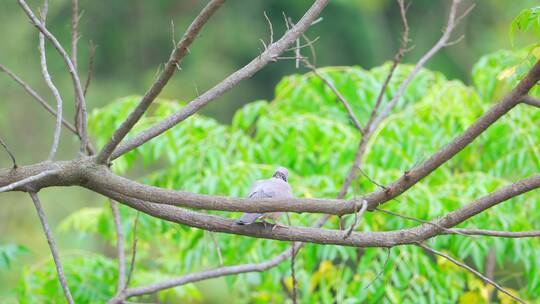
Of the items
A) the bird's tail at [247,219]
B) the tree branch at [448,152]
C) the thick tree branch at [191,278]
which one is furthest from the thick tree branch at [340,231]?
the thick tree branch at [191,278]

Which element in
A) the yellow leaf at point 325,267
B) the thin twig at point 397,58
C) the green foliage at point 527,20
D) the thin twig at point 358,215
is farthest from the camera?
the yellow leaf at point 325,267

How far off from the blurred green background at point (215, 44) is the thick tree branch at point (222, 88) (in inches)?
468

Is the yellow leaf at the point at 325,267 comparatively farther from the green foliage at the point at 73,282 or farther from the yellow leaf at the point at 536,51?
the yellow leaf at the point at 536,51

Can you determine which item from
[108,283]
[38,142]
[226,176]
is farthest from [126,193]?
[38,142]

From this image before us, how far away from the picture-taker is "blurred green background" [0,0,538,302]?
14461 mm

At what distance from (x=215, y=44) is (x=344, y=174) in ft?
46.9

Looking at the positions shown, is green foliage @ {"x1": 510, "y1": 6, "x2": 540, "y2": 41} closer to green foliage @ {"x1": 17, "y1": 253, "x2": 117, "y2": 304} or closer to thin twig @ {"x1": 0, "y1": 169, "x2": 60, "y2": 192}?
thin twig @ {"x1": 0, "y1": 169, "x2": 60, "y2": 192}

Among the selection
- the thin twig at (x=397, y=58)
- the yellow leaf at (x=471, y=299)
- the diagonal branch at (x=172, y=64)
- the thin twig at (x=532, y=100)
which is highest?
the thin twig at (x=397, y=58)

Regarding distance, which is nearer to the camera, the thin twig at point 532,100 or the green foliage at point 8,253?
the thin twig at point 532,100

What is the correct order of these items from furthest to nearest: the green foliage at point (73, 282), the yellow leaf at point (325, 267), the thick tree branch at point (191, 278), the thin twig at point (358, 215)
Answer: the yellow leaf at point (325, 267) → the green foliage at point (73, 282) → the thick tree branch at point (191, 278) → the thin twig at point (358, 215)

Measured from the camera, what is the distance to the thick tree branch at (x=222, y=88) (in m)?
2.52

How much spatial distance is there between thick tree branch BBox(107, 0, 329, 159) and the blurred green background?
468 inches

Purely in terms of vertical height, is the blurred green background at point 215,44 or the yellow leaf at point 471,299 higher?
the blurred green background at point 215,44

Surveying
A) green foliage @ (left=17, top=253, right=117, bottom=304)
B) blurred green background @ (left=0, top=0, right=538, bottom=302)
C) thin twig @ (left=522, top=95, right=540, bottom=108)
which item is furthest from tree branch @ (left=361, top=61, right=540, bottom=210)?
blurred green background @ (left=0, top=0, right=538, bottom=302)
